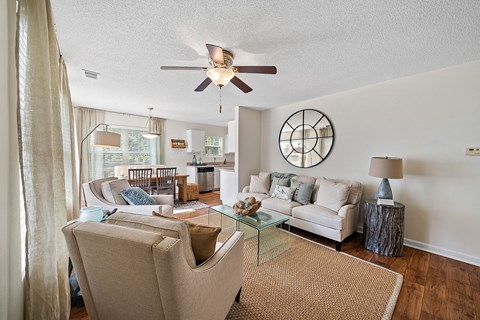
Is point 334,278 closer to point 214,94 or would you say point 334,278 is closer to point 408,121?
point 408,121

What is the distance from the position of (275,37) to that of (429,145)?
8.06 feet

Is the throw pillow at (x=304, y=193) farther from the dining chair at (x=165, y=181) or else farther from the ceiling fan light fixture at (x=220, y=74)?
the dining chair at (x=165, y=181)

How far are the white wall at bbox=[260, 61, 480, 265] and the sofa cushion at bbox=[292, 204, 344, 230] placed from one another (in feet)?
2.91

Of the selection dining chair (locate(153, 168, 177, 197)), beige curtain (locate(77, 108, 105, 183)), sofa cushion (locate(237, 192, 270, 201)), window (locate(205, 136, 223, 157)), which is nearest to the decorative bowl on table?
sofa cushion (locate(237, 192, 270, 201))

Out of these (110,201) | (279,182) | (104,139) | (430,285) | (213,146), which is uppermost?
(213,146)

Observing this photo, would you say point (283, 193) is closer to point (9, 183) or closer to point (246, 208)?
point (246, 208)

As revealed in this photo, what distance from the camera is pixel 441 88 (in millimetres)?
2398

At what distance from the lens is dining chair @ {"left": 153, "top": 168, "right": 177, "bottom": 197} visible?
403cm

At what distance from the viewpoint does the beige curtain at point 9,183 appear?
893 mm

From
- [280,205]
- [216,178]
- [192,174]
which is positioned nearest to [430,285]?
[280,205]

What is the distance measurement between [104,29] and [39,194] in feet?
4.91

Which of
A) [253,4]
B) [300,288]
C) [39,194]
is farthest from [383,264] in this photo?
[39,194]

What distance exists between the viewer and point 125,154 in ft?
17.1

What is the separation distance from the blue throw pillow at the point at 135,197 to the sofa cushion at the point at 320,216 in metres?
2.17
